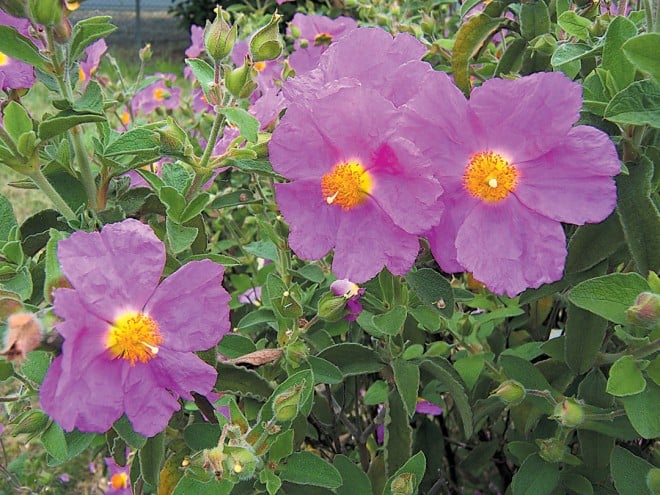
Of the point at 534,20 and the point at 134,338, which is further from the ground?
the point at 534,20

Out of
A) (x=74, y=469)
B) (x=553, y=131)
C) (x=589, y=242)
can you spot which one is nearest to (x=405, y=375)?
(x=589, y=242)

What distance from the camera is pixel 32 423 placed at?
3.14ft

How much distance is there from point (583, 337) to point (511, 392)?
5.3 inches

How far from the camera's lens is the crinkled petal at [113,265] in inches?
29.2

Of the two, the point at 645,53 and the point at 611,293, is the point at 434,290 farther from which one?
the point at 645,53

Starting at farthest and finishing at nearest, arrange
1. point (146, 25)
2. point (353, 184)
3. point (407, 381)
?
1. point (146, 25)
2. point (407, 381)
3. point (353, 184)

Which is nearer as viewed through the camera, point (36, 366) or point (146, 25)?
point (36, 366)

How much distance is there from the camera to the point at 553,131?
807mm

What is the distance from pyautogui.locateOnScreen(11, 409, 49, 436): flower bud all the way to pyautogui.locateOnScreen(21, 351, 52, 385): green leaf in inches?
2.5

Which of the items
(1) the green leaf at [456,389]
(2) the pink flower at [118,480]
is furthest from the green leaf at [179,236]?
(2) the pink flower at [118,480]

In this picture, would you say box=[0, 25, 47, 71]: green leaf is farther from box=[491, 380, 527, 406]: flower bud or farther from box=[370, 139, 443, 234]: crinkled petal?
box=[491, 380, 527, 406]: flower bud

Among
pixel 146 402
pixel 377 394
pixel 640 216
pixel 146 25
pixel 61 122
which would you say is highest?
pixel 61 122

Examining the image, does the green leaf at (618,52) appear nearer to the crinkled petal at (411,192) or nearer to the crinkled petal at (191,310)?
the crinkled petal at (411,192)

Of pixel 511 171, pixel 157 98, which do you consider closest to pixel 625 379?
pixel 511 171
